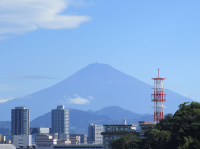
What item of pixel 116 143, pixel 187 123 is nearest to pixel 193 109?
pixel 187 123

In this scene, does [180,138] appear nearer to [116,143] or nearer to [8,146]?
[8,146]

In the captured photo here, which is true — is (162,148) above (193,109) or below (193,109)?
below

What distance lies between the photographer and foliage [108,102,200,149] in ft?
346

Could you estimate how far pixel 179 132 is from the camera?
110 meters

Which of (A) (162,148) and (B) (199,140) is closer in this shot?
(B) (199,140)

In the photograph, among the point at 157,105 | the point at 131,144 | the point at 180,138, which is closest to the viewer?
the point at 180,138

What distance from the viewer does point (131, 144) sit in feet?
479

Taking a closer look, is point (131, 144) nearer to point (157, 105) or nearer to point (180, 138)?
point (180, 138)

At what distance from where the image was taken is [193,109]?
381ft

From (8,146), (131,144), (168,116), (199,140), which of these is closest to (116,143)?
(131,144)

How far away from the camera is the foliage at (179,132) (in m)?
106

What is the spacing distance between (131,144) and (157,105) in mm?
55462

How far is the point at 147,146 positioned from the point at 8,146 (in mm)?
29322

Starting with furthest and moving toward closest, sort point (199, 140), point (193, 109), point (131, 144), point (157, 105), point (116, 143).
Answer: point (157, 105), point (116, 143), point (131, 144), point (193, 109), point (199, 140)
